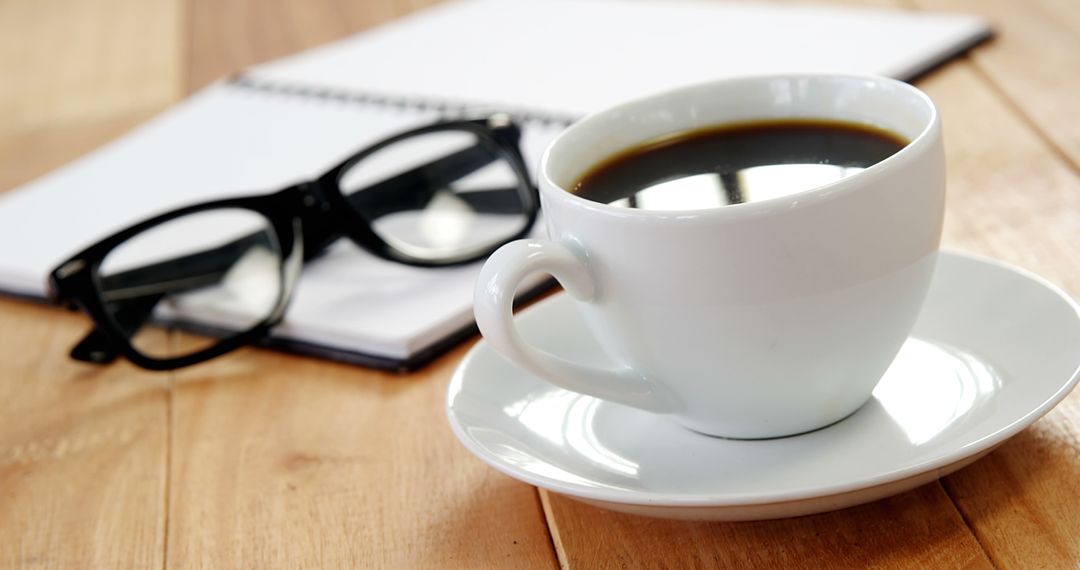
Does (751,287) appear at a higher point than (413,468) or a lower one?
higher

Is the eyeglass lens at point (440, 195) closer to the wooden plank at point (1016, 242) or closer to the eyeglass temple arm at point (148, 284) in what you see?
the eyeglass temple arm at point (148, 284)

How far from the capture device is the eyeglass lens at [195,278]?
30.7 inches

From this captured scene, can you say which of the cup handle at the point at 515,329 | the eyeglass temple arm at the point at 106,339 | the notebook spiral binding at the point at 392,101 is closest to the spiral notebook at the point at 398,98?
the notebook spiral binding at the point at 392,101

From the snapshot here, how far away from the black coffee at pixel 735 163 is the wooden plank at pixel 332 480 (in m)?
0.15

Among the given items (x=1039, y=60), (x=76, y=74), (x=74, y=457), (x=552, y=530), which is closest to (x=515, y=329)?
(x=552, y=530)

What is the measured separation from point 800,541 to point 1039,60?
0.62 m

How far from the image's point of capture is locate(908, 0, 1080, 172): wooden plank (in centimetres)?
83

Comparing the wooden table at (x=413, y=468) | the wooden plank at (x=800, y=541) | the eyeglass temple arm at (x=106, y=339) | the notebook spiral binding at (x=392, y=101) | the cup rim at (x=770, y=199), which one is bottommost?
the notebook spiral binding at (x=392, y=101)

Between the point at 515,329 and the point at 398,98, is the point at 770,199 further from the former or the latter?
the point at 398,98

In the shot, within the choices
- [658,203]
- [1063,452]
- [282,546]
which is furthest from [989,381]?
[282,546]

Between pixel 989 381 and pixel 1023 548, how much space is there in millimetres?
87

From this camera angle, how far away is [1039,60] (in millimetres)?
933

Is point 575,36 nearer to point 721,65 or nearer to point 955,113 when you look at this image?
point 721,65

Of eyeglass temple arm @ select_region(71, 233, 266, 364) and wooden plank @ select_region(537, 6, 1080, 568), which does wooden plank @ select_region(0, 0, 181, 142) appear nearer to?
eyeglass temple arm @ select_region(71, 233, 266, 364)
